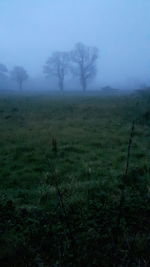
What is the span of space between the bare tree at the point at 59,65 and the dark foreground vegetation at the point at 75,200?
59482 millimetres

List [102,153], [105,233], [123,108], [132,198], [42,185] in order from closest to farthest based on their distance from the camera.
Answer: [105,233] < [132,198] < [42,185] < [102,153] < [123,108]

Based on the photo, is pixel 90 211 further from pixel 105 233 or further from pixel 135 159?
pixel 135 159

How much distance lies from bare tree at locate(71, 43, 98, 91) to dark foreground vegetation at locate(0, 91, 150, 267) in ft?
176

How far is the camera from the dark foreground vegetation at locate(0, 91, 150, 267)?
4043mm

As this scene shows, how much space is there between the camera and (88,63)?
64.9 metres

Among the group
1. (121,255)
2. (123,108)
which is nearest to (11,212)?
(121,255)

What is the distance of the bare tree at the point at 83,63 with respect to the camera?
2537 inches

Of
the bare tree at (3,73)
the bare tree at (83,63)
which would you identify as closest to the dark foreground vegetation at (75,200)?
the bare tree at (83,63)

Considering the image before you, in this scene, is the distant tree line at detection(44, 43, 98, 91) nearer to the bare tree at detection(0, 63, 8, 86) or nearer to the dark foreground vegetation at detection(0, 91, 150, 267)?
the bare tree at detection(0, 63, 8, 86)

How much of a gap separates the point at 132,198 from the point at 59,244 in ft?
8.56

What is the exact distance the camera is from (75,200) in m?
5.95

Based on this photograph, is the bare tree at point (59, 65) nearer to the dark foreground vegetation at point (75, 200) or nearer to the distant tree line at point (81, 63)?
the distant tree line at point (81, 63)

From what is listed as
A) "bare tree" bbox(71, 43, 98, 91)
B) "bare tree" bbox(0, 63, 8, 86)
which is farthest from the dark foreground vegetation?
"bare tree" bbox(0, 63, 8, 86)

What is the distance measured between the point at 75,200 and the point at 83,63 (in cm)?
6283
